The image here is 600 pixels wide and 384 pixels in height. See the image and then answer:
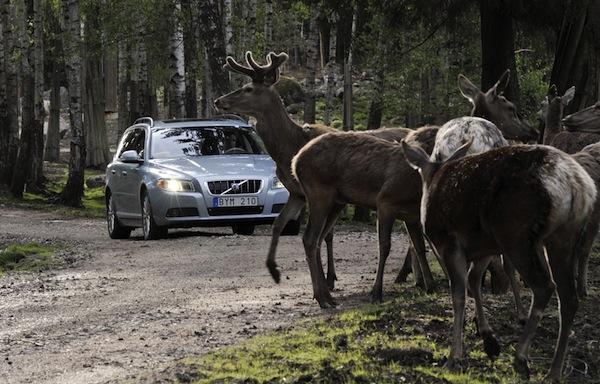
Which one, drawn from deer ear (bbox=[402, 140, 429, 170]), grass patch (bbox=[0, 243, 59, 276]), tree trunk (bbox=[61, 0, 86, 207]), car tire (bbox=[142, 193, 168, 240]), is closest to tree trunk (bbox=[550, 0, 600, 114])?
car tire (bbox=[142, 193, 168, 240])

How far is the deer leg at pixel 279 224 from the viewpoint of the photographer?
12664 mm

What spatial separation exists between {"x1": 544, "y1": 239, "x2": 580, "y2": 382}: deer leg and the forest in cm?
992

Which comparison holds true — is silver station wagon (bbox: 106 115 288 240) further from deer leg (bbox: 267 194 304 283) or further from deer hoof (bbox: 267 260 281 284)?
deer hoof (bbox: 267 260 281 284)

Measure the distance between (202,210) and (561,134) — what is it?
6.38 m

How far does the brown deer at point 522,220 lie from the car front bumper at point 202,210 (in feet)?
36.8

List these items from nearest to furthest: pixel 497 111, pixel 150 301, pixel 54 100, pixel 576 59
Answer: pixel 150 301 → pixel 497 111 → pixel 576 59 → pixel 54 100

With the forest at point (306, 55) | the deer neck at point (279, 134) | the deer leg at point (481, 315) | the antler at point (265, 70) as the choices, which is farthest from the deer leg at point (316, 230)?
the forest at point (306, 55)

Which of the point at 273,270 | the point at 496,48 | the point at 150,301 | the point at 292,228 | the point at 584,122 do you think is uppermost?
the point at 496,48

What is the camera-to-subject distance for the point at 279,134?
46.9 ft

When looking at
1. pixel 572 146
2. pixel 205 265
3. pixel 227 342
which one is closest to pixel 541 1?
pixel 572 146

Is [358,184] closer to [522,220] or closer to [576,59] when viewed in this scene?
[522,220]

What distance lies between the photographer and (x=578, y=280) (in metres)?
11.3

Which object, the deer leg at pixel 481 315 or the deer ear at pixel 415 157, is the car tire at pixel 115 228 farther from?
the deer leg at pixel 481 315

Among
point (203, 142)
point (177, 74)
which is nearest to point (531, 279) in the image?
point (203, 142)
